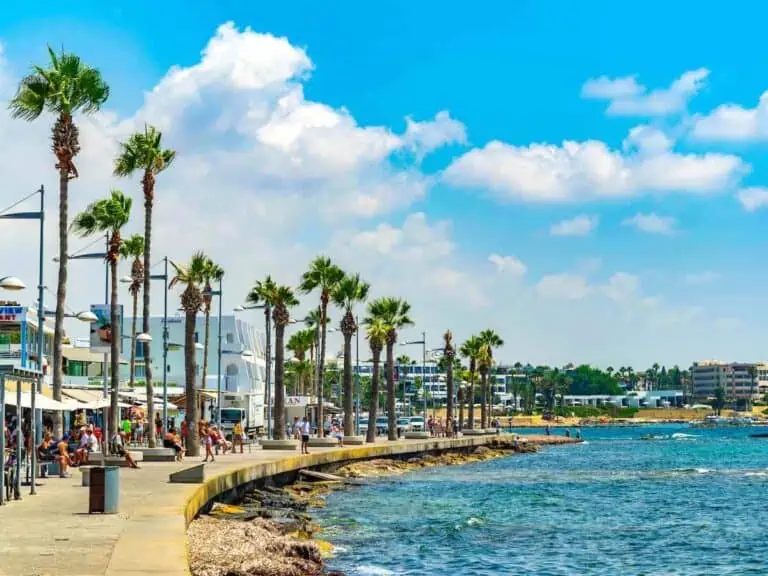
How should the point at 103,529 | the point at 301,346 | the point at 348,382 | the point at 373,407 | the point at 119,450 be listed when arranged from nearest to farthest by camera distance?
1. the point at 103,529
2. the point at 119,450
3. the point at 348,382
4. the point at 373,407
5. the point at 301,346

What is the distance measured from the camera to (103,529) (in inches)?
804

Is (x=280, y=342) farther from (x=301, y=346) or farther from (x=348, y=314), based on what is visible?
(x=301, y=346)

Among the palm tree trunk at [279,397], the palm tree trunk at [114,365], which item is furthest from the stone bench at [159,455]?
the palm tree trunk at [279,397]

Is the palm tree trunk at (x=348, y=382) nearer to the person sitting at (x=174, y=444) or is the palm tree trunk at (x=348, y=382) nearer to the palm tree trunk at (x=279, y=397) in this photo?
the palm tree trunk at (x=279, y=397)

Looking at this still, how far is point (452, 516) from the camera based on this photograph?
129ft

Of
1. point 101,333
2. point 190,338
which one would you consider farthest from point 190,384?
point 101,333

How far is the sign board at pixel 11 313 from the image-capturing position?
62.8 m

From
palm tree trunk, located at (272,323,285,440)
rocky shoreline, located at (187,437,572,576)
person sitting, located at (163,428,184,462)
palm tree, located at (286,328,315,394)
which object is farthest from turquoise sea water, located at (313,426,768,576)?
palm tree, located at (286,328,315,394)

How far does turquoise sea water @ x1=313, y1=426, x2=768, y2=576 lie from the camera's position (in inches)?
1094

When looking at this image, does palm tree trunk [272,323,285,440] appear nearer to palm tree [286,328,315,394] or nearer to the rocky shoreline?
the rocky shoreline

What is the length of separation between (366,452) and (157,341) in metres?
54.8

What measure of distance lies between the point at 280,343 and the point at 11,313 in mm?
14428

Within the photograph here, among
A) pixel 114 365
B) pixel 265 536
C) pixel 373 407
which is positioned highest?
pixel 114 365

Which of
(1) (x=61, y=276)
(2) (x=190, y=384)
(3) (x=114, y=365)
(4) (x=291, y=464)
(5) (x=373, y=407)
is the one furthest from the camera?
(5) (x=373, y=407)
